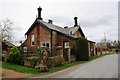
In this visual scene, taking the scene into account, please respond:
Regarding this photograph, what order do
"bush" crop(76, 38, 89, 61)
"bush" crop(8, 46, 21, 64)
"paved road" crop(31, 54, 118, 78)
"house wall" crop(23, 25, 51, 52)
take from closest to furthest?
1. "paved road" crop(31, 54, 118, 78)
2. "bush" crop(8, 46, 21, 64)
3. "bush" crop(76, 38, 89, 61)
4. "house wall" crop(23, 25, 51, 52)

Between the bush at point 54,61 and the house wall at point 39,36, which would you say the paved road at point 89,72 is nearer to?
the bush at point 54,61

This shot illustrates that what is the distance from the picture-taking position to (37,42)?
36562 mm

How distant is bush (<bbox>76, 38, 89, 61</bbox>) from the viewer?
29422 mm

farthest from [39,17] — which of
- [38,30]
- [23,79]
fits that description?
[23,79]

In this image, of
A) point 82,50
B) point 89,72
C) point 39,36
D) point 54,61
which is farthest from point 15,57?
point 39,36

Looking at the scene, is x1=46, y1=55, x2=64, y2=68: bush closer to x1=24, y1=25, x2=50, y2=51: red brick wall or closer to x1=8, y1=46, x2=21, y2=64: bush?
x1=8, y1=46, x2=21, y2=64: bush

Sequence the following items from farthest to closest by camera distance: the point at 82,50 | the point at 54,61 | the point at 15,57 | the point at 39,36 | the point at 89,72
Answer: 1. the point at 39,36
2. the point at 82,50
3. the point at 15,57
4. the point at 54,61
5. the point at 89,72

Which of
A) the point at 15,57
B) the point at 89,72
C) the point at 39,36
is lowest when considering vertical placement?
the point at 89,72

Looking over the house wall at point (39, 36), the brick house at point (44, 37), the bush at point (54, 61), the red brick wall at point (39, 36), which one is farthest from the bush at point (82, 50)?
the red brick wall at point (39, 36)

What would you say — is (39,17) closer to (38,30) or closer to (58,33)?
(38,30)

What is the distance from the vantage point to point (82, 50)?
97.2 feet

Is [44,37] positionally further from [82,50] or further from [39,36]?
[82,50]

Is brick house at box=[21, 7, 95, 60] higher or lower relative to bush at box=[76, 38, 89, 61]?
higher

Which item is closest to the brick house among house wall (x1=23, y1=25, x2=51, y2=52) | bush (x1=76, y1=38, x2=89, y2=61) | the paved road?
house wall (x1=23, y1=25, x2=51, y2=52)
